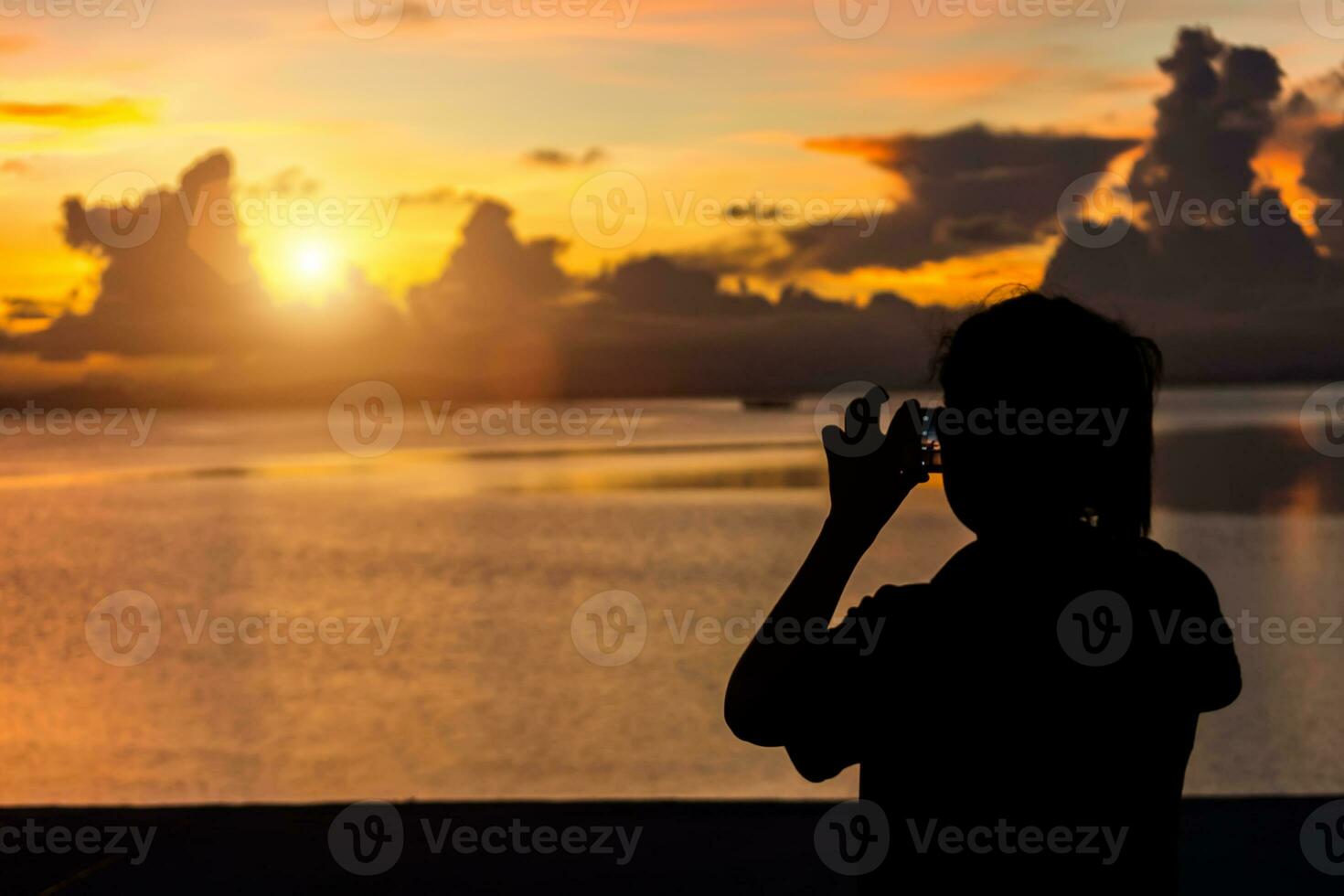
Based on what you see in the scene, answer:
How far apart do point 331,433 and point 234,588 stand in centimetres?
16201

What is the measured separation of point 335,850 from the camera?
20.7ft

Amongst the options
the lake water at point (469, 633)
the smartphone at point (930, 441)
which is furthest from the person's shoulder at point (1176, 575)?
the lake water at point (469, 633)

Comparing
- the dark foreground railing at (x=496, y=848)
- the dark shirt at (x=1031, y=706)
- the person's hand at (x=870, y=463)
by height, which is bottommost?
the dark foreground railing at (x=496, y=848)

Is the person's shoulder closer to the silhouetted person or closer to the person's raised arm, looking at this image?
the silhouetted person

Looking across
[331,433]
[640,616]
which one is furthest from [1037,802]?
[331,433]

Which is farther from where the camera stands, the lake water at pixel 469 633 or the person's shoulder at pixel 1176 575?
the lake water at pixel 469 633

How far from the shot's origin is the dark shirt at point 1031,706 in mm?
1499

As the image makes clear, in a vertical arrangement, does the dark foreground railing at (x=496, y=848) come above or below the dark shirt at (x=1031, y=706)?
below

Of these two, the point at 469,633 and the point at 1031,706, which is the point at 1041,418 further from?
the point at 469,633

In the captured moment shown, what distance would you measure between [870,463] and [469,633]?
96.8 feet

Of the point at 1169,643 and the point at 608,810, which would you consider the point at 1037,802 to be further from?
the point at 608,810

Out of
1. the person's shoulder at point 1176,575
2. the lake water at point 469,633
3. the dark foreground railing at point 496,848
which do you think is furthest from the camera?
the lake water at point 469,633

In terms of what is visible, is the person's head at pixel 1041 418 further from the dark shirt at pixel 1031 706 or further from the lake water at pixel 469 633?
the lake water at pixel 469 633

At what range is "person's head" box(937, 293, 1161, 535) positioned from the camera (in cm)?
155
